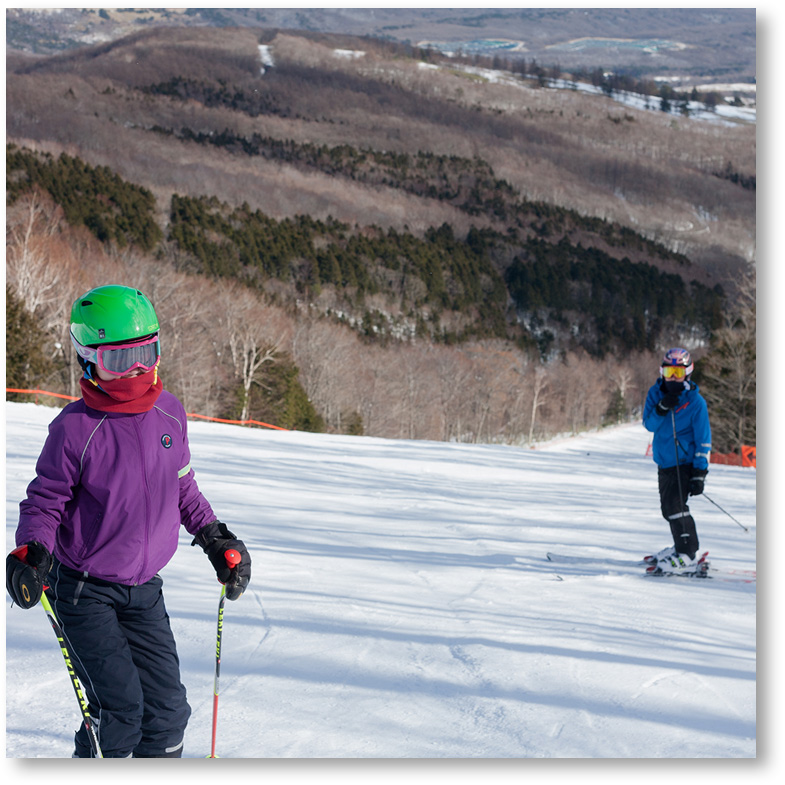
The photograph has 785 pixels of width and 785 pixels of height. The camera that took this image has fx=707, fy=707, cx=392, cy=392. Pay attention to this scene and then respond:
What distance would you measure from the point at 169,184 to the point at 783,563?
86286mm

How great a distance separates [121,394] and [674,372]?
3.76 metres

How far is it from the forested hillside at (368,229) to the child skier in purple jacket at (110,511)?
18216 millimetres

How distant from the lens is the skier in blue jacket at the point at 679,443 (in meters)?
4.63

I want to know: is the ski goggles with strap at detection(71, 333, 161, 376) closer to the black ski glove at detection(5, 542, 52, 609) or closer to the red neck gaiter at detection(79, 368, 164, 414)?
the red neck gaiter at detection(79, 368, 164, 414)

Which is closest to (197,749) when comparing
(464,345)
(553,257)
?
(464,345)

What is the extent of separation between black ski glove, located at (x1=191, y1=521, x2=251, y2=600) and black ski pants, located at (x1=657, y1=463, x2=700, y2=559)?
3.48 meters

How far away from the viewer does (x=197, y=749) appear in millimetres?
2473

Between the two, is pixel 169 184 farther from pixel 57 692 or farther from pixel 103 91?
pixel 57 692

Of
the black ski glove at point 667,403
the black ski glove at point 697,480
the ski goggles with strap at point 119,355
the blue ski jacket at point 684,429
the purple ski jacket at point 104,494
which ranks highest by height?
the ski goggles with strap at point 119,355

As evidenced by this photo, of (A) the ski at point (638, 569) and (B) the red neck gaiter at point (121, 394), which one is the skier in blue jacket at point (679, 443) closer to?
(A) the ski at point (638, 569)

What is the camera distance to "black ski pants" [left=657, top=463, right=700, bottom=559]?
4.71m

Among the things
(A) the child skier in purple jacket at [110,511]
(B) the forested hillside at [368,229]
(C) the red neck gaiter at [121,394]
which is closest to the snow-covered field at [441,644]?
(A) the child skier in purple jacket at [110,511]

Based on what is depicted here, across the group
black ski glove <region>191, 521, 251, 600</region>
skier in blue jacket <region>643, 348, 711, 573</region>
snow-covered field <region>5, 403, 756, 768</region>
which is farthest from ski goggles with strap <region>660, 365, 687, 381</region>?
black ski glove <region>191, 521, 251, 600</region>

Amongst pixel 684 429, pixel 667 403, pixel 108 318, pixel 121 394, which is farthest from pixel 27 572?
pixel 684 429
